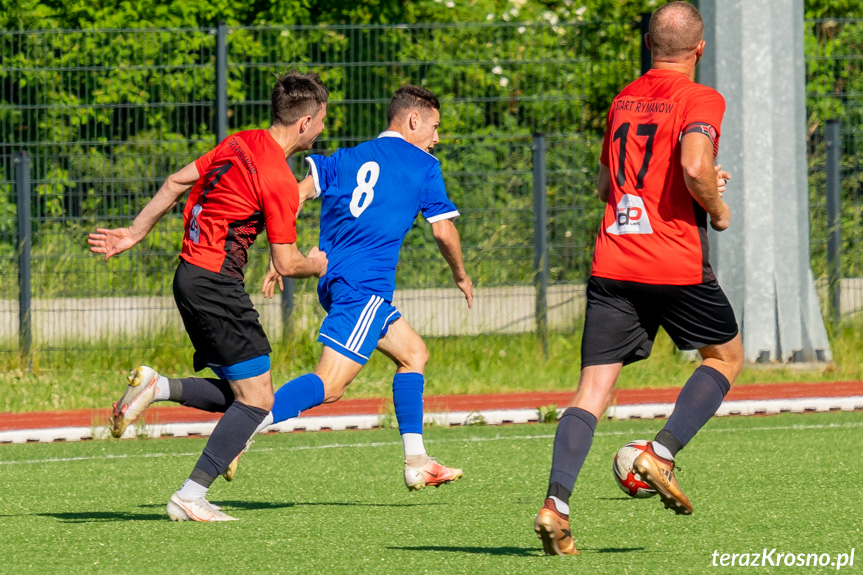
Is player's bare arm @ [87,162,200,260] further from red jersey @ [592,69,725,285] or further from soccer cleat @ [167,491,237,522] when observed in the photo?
red jersey @ [592,69,725,285]

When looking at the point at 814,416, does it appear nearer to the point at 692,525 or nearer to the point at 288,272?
the point at 692,525

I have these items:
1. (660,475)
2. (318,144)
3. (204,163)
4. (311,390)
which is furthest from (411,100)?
(318,144)

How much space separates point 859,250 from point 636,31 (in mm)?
2897

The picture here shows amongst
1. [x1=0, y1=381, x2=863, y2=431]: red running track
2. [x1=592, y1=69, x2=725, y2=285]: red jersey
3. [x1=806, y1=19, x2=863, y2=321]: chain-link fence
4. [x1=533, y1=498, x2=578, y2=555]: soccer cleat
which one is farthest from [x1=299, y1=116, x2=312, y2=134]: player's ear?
[x1=806, y1=19, x2=863, y2=321]: chain-link fence

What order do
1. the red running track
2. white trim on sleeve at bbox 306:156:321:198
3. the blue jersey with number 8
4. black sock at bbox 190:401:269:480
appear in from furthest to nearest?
the red running track, white trim on sleeve at bbox 306:156:321:198, the blue jersey with number 8, black sock at bbox 190:401:269:480

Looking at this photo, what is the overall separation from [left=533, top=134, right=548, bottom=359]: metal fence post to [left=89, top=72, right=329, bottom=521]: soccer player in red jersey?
6.44 m

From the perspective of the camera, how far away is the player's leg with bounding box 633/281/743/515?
4.79m

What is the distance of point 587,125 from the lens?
12.6 m

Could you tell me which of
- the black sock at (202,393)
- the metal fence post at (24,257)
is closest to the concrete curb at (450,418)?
the metal fence post at (24,257)

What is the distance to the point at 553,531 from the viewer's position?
455 cm

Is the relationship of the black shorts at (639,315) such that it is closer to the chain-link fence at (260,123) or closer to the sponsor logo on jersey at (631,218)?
the sponsor logo on jersey at (631,218)

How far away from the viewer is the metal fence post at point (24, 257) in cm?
1146

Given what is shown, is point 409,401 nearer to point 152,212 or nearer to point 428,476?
point 428,476

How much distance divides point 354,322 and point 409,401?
0.56 meters
